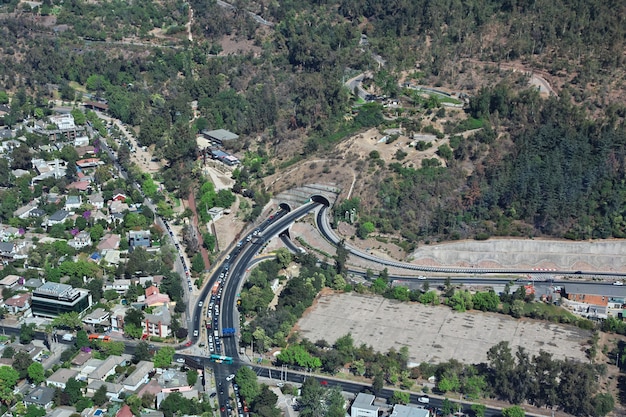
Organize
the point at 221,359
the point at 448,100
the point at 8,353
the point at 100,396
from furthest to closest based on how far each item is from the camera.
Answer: the point at 448,100, the point at 221,359, the point at 8,353, the point at 100,396

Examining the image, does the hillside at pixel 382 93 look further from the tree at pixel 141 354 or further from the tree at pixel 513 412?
the tree at pixel 141 354

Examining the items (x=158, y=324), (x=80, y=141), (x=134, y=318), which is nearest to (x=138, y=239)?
(x=134, y=318)

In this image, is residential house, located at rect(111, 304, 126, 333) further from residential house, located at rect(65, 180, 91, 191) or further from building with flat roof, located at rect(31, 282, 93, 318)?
residential house, located at rect(65, 180, 91, 191)

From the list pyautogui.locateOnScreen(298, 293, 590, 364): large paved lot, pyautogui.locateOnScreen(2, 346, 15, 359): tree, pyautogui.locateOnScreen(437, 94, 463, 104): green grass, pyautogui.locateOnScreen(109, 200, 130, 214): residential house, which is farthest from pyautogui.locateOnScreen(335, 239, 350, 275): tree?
pyautogui.locateOnScreen(437, 94, 463, 104): green grass

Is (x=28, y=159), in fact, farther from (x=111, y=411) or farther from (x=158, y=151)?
(x=111, y=411)

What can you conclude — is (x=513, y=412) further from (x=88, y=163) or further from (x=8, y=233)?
(x=88, y=163)

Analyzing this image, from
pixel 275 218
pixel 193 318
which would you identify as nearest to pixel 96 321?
pixel 193 318

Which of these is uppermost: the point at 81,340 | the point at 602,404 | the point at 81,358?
the point at 602,404
